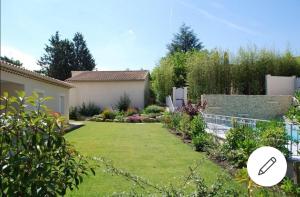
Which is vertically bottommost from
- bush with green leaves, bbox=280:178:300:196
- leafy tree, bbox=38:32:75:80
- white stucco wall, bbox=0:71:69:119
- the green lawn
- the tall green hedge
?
the green lawn

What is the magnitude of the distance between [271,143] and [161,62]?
28.7 meters

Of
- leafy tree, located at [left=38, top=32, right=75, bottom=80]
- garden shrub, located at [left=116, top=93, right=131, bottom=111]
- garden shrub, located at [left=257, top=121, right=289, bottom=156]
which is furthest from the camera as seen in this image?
leafy tree, located at [left=38, top=32, right=75, bottom=80]

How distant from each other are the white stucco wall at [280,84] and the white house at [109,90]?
499 inches

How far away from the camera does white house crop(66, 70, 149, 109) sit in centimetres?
3425

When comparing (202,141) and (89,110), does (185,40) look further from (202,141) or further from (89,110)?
(202,141)

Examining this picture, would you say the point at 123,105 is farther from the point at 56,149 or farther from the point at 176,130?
the point at 56,149

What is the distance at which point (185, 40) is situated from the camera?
58.0 meters

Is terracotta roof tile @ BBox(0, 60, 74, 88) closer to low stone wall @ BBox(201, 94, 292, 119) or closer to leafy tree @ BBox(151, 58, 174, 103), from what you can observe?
low stone wall @ BBox(201, 94, 292, 119)

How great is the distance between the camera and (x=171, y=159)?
1030cm

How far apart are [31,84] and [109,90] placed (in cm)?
1936

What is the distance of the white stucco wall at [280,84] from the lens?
25.2 m

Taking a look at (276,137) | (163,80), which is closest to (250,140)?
(276,137)

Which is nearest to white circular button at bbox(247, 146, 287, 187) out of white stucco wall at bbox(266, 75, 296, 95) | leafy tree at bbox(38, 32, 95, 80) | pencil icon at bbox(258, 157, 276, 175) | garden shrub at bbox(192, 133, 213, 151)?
pencil icon at bbox(258, 157, 276, 175)

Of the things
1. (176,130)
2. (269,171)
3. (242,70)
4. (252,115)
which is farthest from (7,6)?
(242,70)
